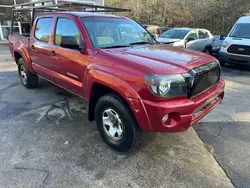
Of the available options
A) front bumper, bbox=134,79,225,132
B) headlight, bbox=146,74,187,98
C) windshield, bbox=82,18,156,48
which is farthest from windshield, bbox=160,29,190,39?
headlight, bbox=146,74,187,98

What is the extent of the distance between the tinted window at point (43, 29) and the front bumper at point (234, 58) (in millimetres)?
6678

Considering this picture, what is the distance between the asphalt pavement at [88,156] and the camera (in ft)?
8.21

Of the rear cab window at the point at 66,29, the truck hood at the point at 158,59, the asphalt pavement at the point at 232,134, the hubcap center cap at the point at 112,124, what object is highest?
the rear cab window at the point at 66,29

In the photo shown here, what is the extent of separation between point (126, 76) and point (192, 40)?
850 cm

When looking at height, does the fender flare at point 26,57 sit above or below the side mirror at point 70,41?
below

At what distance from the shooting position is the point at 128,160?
286 centimetres

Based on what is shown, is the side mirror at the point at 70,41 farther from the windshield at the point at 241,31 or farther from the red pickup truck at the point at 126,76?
the windshield at the point at 241,31

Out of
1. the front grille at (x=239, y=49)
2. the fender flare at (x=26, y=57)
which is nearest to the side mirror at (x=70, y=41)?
the fender flare at (x=26, y=57)

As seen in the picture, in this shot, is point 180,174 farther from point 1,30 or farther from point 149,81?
point 1,30

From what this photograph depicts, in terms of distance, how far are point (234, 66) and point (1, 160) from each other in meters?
8.87

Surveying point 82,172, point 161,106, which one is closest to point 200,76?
point 161,106

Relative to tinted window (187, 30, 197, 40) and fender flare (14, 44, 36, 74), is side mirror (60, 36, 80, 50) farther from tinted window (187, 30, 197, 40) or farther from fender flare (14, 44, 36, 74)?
tinted window (187, 30, 197, 40)

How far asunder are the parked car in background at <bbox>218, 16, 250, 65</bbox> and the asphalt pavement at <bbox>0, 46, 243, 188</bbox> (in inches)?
170

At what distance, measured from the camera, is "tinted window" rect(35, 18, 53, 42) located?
4.24m
